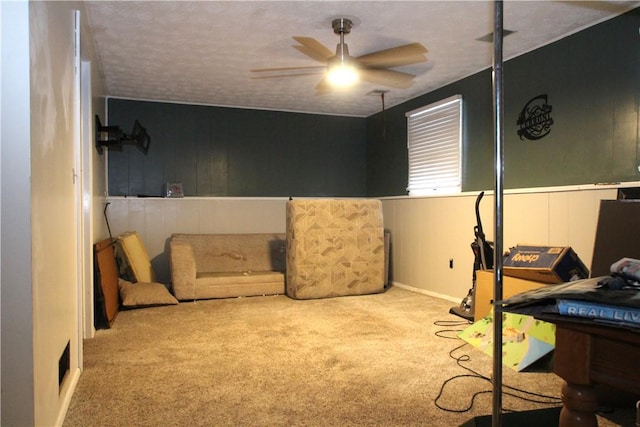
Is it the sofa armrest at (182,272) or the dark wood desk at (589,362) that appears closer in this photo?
the dark wood desk at (589,362)

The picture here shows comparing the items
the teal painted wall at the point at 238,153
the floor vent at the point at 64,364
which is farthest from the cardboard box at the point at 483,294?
the teal painted wall at the point at 238,153

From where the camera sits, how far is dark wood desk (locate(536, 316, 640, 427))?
850 millimetres

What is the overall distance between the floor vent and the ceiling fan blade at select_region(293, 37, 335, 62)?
7.80 feet

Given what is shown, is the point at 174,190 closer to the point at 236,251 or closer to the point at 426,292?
the point at 236,251

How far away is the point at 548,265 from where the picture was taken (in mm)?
2922

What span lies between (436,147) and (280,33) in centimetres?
236

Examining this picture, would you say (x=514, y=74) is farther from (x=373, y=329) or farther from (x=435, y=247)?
(x=373, y=329)

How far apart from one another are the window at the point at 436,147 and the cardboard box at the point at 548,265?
1.70 metres

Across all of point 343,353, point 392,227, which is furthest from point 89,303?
point 392,227

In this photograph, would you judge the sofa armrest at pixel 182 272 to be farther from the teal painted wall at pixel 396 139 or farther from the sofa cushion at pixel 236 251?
the teal painted wall at pixel 396 139

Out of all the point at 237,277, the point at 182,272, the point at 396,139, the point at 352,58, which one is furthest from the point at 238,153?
the point at 352,58

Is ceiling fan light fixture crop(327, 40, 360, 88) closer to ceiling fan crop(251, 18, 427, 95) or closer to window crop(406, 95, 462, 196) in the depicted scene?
ceiling fan crop(251, 18, 427, 95)

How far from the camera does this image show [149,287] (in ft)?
14.6

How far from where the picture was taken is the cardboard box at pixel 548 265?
2.91 meters
